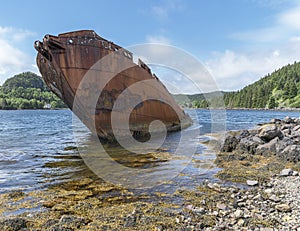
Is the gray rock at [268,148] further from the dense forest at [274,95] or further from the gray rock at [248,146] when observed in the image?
the dense forest at [274,95]

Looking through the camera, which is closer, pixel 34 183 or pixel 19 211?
pixel 19 211

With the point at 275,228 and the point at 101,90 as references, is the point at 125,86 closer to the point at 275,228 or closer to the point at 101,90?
the point at 101,90

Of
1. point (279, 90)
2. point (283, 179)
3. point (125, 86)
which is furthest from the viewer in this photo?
point (279, 90)

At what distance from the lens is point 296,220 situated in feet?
11.5

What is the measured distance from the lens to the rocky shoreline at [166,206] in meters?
3.66

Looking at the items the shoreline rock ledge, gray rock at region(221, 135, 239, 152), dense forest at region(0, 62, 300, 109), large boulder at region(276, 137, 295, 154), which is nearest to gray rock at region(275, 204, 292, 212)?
the shoreline rock ledge

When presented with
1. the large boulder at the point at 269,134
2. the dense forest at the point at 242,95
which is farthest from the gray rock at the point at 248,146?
the dense forest at the point at 242,95

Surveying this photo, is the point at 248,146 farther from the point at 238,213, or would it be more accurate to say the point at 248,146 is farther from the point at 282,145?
the point at 238,213

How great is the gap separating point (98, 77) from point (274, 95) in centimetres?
13120

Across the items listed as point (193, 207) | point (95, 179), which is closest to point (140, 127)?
point (95, 179)

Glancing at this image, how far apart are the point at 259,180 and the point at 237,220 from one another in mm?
2500

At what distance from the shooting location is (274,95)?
121 meters

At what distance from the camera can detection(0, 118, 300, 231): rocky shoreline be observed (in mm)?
3658

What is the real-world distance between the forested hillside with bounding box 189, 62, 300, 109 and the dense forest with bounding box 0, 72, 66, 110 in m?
84.7
